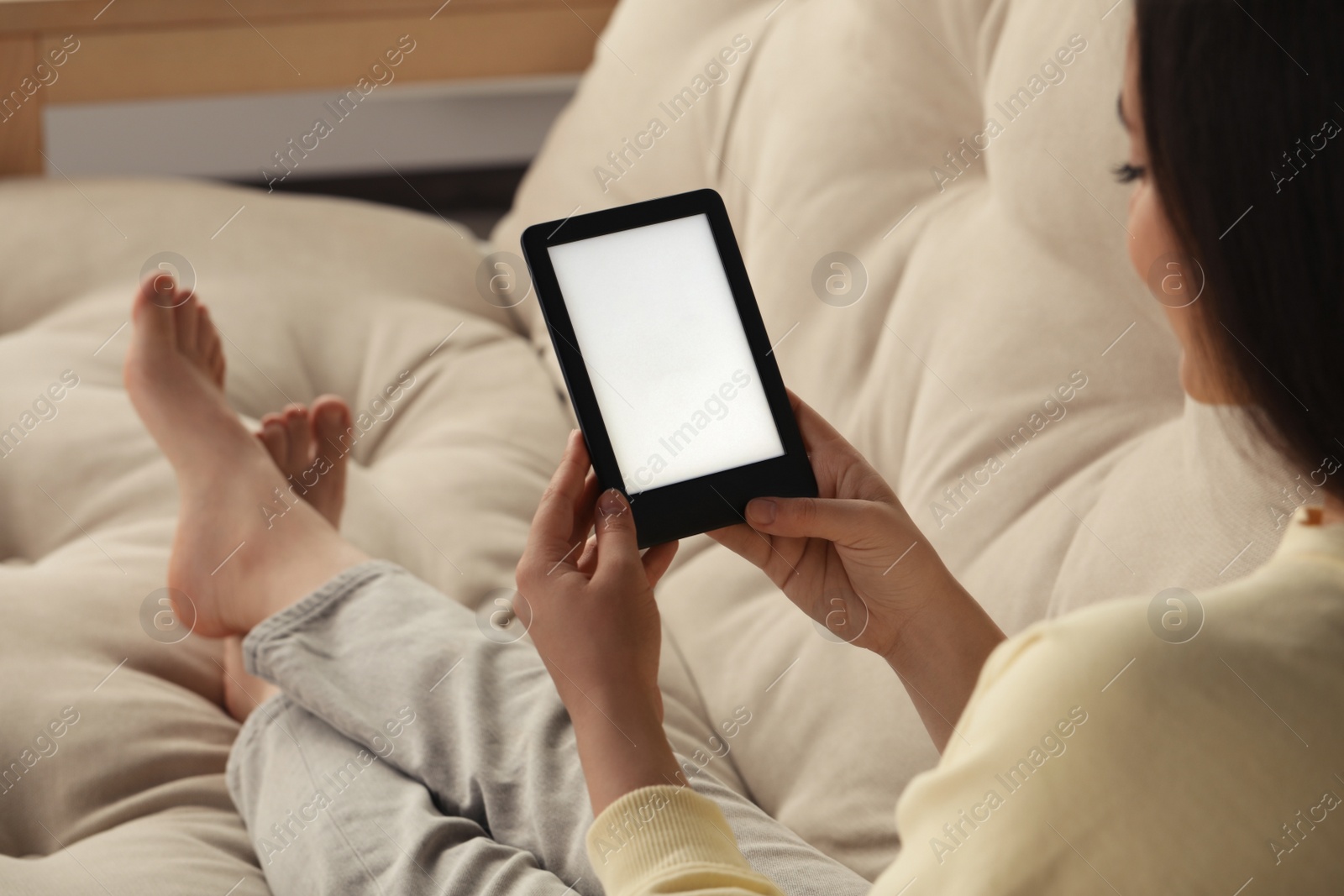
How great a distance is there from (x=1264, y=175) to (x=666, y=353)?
34 cm

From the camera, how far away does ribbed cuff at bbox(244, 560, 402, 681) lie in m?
0.74

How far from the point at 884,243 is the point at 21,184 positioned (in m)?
1.02

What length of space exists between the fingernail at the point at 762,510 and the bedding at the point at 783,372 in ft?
0.59

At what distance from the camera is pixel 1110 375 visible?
71 centimetres

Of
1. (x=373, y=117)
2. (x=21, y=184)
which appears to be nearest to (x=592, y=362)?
(x=21, y=184)

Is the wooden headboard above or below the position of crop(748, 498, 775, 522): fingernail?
above

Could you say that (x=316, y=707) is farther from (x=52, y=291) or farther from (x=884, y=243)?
(x=52, y=291)

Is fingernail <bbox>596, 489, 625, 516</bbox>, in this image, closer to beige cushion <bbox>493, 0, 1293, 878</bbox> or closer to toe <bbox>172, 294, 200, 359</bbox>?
beige cushion <bbox>493, 0, 1293, 878</bbox>

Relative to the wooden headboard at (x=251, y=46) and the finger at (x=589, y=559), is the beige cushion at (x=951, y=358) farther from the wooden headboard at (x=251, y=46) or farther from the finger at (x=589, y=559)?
the wooden headboard at (x=251, y=46)

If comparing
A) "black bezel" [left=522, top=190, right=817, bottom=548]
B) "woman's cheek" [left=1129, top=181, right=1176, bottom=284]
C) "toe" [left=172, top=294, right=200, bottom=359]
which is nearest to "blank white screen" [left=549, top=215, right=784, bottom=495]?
"black bezel" [left=522, top=190, right=817, bottom=548]

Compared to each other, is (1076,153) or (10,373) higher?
(10,373)

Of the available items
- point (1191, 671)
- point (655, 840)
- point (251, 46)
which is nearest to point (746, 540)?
point (655, 840)

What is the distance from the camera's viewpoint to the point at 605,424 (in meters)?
0.64

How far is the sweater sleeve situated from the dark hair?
0.32 metres
